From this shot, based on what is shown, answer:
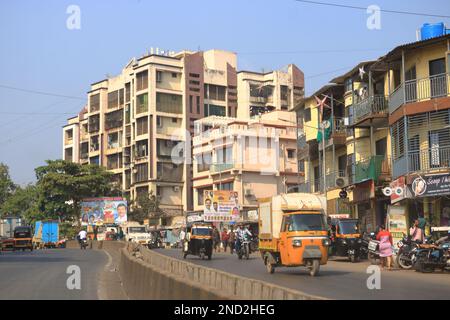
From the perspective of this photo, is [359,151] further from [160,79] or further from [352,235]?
[160,79]

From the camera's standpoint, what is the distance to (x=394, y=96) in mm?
35281

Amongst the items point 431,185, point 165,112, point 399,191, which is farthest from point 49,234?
point 431,185

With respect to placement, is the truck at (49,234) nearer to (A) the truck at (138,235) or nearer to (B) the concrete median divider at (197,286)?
(A) the truck at (138,235)

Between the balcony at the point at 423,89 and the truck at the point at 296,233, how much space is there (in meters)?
11.2

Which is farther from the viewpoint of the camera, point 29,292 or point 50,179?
point 50,179

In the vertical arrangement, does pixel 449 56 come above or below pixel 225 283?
above

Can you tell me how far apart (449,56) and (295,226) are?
47.1 feet

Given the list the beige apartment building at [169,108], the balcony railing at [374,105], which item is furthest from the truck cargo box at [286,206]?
the beige apartment building at [169,108]

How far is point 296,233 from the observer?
70.8 feet

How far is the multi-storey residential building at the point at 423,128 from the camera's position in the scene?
1240 inches

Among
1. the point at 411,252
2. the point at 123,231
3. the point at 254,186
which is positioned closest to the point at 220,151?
the point at 254,186

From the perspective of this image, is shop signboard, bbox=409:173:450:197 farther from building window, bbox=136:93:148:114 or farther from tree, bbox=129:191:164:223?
building window, bbox=136:93:148:114

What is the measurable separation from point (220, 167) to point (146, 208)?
39.9 ft

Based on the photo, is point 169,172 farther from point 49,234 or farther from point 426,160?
point 426,160
